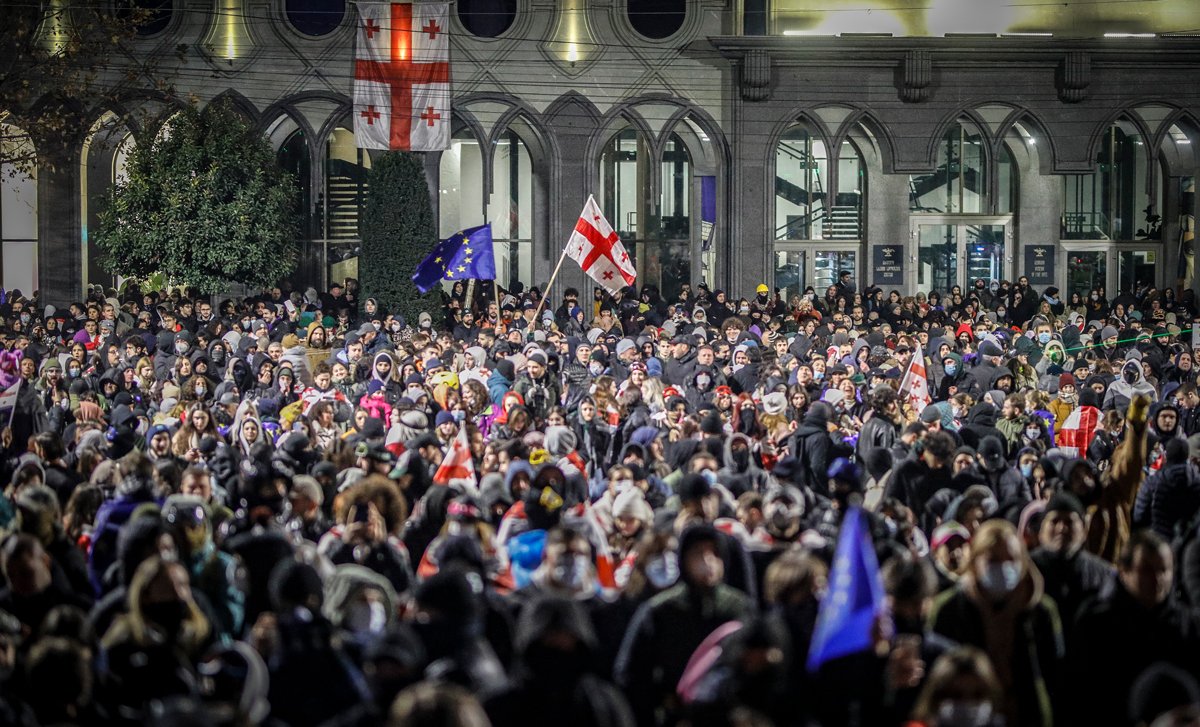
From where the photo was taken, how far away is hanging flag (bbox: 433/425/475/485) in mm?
11383

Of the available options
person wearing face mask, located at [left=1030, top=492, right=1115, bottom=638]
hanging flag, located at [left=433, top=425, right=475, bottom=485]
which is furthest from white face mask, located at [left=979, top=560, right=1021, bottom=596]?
hanging flag, located at [left=433, top=425, right=475, bottom=485]

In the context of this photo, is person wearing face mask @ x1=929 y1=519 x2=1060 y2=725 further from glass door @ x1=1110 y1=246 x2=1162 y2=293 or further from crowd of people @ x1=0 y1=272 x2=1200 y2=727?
glass door @ x1=1110 y1=246 x2=1162 y2=293

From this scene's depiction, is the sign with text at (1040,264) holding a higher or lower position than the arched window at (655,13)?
lower

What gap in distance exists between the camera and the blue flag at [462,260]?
24.5 m

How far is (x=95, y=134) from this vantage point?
103ft

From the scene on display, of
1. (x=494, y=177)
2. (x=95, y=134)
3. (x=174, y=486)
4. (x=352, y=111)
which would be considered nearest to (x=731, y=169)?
(x=494, y=177)

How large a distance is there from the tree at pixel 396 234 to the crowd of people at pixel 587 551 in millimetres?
10616

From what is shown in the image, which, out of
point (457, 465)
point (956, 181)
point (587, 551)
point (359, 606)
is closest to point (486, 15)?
point (956, 181)

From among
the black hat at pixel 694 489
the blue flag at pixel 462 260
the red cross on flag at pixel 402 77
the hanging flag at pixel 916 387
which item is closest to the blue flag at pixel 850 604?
the black hat at pixel 694 489

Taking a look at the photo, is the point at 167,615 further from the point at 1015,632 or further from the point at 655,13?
the point at 655,13

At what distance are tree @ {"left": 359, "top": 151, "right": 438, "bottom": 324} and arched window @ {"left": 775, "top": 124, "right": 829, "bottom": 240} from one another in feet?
26.0

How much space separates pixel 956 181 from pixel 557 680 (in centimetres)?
2946

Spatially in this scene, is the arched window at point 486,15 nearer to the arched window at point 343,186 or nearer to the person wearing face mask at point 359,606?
the arched window at point 343,186

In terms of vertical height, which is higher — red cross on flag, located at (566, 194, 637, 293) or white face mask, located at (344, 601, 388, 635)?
red cross on flag, located at (566, 194, 637, 293)
